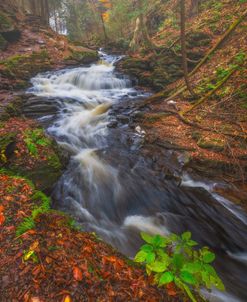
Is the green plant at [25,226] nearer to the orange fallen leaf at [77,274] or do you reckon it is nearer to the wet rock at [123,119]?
the orange fallen leaf at [77,274]

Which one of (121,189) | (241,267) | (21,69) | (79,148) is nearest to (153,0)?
(21,69)

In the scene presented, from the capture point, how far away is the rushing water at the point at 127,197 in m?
4.75

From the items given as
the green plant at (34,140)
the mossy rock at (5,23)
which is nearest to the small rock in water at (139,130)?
the green plant at (34,140)

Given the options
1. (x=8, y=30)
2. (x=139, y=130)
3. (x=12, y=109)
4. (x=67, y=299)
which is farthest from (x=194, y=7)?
(x=67, y=299)

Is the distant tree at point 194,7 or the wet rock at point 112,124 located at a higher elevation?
the distant tree at point 194,7

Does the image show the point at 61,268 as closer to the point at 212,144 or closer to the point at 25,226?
the point at 25,226

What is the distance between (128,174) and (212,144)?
2.45 metres

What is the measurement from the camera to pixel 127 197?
6102 millimetres

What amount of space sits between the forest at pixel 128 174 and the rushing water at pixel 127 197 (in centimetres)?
3

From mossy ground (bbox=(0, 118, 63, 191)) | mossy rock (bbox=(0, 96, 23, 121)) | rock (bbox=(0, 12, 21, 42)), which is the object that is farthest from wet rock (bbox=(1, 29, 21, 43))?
mossy ground (bbox=(0, 118, 63, 191))

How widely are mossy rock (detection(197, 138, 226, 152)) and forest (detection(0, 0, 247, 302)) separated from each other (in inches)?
1.7

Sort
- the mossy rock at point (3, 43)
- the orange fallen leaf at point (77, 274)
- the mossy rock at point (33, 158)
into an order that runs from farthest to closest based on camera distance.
Answer: 1. the mossy rock at point (3, 43)
2. the mossy rock at point (33, 158)
3. the orange fallen leaf at point (77, 274)

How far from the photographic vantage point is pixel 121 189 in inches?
249

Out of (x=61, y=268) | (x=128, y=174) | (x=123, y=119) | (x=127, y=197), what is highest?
(x=61, y=268)
